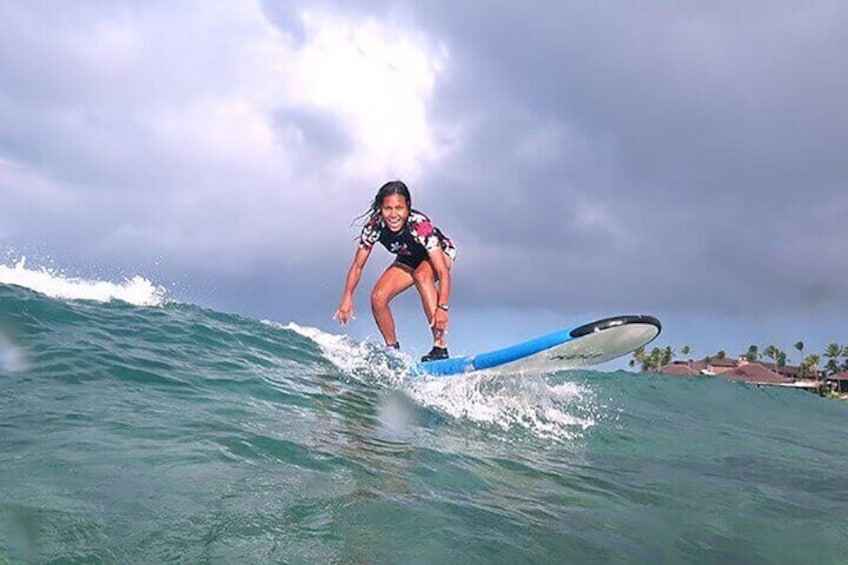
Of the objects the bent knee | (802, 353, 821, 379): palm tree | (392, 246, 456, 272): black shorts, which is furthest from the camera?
(802, 353, 821, 379): palm tree

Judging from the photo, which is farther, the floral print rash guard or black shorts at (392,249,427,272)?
black shorts at (392,249,427,272)

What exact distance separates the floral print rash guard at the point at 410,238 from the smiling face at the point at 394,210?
12 centimetres

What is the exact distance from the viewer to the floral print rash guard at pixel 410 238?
313 inches

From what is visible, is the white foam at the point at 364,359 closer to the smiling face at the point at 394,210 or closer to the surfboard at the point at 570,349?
the surfboard at the point at 570,349

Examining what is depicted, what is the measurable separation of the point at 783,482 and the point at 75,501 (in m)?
5.54

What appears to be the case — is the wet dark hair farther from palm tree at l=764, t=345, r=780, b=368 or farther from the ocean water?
palm tree at l=764, t=345, r=780, b=368

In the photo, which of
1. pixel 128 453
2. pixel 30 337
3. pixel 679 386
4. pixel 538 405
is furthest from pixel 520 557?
pixel 679 386

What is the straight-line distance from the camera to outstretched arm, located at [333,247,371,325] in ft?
27.6

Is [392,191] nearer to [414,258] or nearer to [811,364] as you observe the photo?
[414,258]

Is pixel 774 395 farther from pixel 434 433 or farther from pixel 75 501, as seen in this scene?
pixel 75 501

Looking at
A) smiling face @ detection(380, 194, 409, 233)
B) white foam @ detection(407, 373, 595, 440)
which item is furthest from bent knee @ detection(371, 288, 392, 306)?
white foam @ detection(407, 373, 595, 440)

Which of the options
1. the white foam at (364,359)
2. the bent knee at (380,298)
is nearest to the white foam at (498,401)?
the white foam at (364,359)

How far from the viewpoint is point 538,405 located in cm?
766

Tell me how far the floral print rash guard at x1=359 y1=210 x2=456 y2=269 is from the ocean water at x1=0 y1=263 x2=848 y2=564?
1420mm
